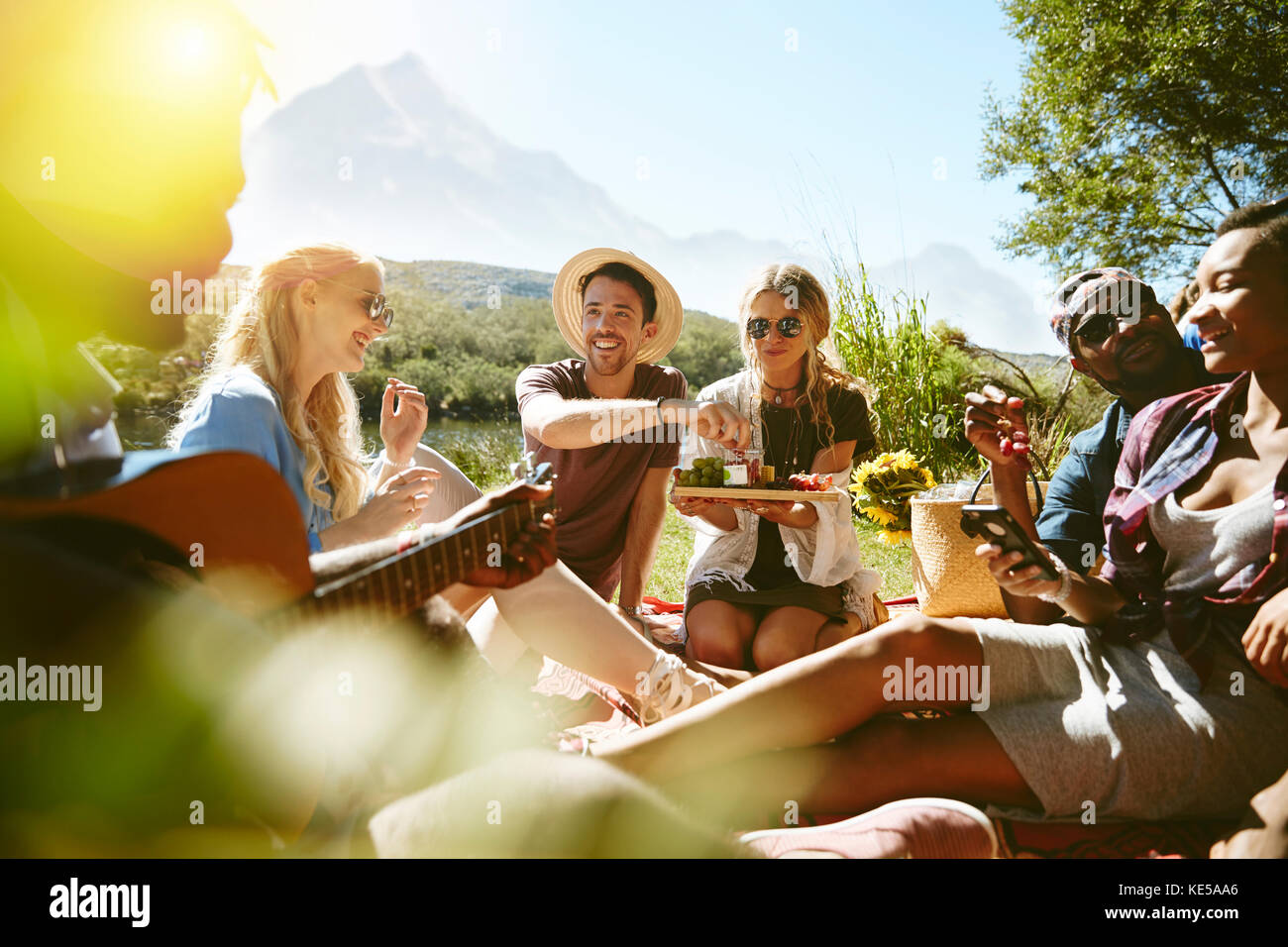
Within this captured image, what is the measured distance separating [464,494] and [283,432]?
3.99 feet

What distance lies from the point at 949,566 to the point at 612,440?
81.4 inches

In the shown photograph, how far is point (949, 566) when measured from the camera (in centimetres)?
445

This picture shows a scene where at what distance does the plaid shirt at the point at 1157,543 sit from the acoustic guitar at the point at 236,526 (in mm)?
2025

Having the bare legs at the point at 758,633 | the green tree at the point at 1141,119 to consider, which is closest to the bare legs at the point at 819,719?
the bare legs at the point at 758,633

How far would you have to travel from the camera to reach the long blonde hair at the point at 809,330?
3955 millimetres

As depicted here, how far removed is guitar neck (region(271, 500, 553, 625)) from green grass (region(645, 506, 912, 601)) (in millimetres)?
3333

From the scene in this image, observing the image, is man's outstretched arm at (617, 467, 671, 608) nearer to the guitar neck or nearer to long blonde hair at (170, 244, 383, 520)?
long blonde hair at (170, 244, 383, 520)

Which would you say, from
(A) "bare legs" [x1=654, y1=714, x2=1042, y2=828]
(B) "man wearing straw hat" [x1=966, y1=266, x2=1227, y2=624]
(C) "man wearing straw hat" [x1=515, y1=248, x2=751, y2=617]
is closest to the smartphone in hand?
(A) "bare legs" [x1=654, y1=714, x2=1042, y2=828]

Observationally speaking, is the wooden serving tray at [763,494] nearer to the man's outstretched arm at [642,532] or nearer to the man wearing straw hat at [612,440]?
the man wearing straw hat at [612,440]

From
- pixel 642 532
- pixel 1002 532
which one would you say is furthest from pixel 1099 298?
pixel 642 532

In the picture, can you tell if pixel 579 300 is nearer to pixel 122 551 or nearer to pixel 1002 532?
pixel 1002 532

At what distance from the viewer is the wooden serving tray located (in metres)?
3.52
